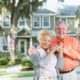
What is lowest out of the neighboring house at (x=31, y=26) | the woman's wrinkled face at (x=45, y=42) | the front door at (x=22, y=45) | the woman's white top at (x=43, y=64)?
the front door at (x=22, y=45)

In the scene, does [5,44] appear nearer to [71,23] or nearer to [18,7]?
[18,7]

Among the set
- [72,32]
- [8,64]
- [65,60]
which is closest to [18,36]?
[72,32]

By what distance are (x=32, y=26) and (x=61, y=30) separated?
18.1 m

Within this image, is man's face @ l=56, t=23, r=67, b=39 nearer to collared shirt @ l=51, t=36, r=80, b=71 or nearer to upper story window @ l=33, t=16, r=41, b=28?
collared shirt @ l=51, t=36, r=80, b=71

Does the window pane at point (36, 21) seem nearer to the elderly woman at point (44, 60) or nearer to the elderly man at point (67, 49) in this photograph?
the elderly man at point (67, 49)

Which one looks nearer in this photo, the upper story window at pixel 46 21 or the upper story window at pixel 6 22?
the upper story window at pixel 6 22

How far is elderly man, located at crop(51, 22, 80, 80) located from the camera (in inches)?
107

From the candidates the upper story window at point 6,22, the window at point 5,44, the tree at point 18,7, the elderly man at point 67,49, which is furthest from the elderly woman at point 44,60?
the upper story window at point 6,22

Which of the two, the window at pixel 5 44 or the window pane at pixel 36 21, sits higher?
the window pane at pixel 36 21

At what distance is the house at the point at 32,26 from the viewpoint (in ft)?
65.4

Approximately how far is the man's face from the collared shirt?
41mm

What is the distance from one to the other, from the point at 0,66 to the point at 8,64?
61 centimetres

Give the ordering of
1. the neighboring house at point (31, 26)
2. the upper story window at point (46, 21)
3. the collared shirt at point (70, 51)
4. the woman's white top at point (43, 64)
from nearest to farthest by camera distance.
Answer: the woman's white top at point (43, 64) < the collared shirt at point (70, 51) < the neighboring house at point (31, 26) < the upper story window at point (46, 21)

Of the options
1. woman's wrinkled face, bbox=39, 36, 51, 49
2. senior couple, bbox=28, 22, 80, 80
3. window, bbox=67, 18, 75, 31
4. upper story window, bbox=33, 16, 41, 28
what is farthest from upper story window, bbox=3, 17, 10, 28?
woman's wrinkled face, bbox=39, 36, 51, 49
